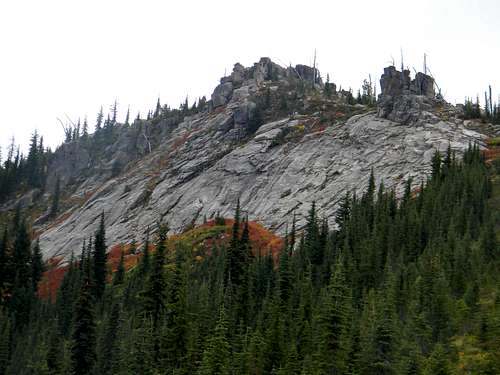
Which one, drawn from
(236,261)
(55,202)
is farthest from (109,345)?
(55,202)

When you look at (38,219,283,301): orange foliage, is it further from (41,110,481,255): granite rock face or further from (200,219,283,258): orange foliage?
(41,110,481,255): granite rock face

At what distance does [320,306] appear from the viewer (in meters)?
48.3

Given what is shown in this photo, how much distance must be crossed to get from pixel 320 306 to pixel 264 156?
7073 centimetres

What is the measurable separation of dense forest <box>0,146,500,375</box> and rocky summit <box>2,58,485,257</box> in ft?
48.0

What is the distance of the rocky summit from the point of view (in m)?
99.9

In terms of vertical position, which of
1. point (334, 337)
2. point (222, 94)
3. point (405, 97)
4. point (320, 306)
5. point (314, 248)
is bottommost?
point (334, 337)

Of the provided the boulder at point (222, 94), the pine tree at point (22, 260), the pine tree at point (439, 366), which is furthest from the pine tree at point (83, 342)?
the boulder at point (222, 94)

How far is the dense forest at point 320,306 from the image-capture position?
126 ft

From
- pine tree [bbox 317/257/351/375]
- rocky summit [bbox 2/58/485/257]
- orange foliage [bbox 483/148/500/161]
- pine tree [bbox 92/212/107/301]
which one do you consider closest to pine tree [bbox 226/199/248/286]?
pine tree [bbox 317/257/351/375]

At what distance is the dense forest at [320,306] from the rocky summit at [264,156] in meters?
14.6

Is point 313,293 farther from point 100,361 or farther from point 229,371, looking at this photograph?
point 100,361

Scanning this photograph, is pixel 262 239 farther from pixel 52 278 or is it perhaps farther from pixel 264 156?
pixel 52 278

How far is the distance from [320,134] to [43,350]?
70.6 m

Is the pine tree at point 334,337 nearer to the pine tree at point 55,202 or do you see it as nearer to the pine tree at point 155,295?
the pine tree at point 155,295
